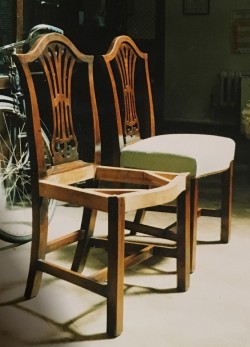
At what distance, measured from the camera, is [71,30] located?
→ 5.55 m

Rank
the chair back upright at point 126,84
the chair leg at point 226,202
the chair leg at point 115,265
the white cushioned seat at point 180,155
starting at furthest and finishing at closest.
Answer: the chair leg at point 226,202, the chair back upright at point 126,84, the white cushioned seat at point 180,155, the chair leg at point 115,265

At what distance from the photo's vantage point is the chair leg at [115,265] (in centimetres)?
174

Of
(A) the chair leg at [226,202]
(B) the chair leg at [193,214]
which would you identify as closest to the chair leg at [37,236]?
(B) the chair leg at [193,214]

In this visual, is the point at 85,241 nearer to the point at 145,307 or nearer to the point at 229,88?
the point at 145,307

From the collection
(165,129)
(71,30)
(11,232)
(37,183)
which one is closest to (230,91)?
(165,129)

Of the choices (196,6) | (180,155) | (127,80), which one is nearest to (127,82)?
(127,80)

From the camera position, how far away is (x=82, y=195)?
183 centimetres

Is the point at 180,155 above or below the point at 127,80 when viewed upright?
below

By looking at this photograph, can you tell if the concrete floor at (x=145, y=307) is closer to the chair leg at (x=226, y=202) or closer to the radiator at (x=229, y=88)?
the chair leg at (x=226, y=202)

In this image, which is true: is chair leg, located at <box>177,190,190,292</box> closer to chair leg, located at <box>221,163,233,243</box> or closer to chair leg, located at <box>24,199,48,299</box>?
chair leg, located at <box>24,199,48,299</box>

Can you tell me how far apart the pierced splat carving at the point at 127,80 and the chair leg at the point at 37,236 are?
0.69m

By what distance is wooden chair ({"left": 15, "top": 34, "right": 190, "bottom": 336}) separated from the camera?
178 cm

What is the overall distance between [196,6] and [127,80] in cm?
483

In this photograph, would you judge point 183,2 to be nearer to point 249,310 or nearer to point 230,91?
point 230,91
